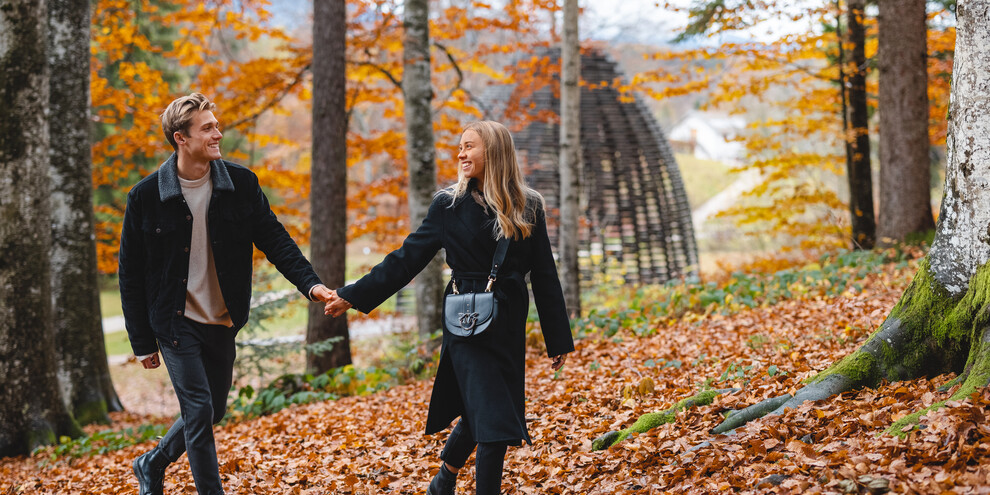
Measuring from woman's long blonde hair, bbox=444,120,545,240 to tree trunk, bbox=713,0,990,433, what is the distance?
1730 mm

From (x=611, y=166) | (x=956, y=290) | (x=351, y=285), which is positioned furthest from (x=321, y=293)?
(x=611, y=166)

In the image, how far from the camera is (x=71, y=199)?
28.5 feet

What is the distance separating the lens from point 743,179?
38.4m

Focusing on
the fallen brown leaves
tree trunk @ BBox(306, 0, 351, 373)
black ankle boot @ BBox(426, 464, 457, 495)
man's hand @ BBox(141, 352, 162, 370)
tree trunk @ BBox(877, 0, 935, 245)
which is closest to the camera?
the fallen brown leaves

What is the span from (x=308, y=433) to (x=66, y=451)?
248 centimetres

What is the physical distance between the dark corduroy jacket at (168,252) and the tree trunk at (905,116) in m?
9.52

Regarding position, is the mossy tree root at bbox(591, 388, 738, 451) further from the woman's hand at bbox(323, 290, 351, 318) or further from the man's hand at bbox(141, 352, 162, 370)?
the man's hand at bbox(141, 352, 162, 370)

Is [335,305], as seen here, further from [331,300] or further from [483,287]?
[483,287]

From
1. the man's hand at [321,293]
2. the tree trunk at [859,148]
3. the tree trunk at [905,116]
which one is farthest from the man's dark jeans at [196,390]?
the tree trunk at [859,148]

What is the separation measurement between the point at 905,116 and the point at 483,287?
29.9 feet

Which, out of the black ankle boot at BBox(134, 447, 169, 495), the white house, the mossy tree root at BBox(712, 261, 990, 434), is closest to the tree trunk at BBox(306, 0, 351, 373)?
the black ankle boot at BBox(134, 447, 169, 495)

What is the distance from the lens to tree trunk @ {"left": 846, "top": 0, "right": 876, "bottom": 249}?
41.0ft

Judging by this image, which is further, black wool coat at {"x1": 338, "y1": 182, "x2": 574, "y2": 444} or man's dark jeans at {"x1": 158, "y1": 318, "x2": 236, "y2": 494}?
man's dark jeans at {"x1": 158, "y1": 318, "x2": 236, "y2": 494}

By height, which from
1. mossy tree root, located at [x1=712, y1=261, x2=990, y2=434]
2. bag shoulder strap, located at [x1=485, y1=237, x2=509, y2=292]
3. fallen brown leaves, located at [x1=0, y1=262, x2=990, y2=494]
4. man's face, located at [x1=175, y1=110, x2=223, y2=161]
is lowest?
Answer: fallen brown leaves, located at [x1=0, y1=262, x2=990, y2=494]
